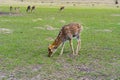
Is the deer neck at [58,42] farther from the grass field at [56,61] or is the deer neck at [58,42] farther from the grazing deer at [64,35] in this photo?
the grass field at [56,61]

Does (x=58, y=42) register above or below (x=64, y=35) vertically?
below

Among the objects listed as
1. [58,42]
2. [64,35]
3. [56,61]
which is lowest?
[56,61]

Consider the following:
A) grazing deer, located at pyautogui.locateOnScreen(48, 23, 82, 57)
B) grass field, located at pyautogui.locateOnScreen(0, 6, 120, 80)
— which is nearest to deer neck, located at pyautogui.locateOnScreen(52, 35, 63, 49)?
grazing deer, located at pyautogui.locateOnScreen(48, 23, 82, 57)

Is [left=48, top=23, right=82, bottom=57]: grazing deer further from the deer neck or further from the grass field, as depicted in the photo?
the grass field

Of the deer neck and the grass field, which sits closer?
the grass field

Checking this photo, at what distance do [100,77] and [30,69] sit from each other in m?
3.03

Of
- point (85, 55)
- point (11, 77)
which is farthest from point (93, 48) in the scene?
point (11, 77)

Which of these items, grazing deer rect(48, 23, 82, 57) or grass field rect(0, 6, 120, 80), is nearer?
grass field rect(0, 6, 120, 80)

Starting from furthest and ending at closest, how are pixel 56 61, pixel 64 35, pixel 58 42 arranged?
1. pixel 64 35
2. pixel 58 42
3. pixel 56 61

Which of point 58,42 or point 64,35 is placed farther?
point 64,35

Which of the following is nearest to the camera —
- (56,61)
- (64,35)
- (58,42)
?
A: (56,61)

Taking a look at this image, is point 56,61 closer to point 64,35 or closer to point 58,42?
point 58,42

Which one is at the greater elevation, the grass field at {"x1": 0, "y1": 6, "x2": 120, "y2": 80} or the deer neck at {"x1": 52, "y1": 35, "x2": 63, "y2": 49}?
the deer neck at {"x1": 52, "y1": 35, "x2": 63, "y2": 49}

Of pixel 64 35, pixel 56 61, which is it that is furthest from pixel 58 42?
pixel 56 61
